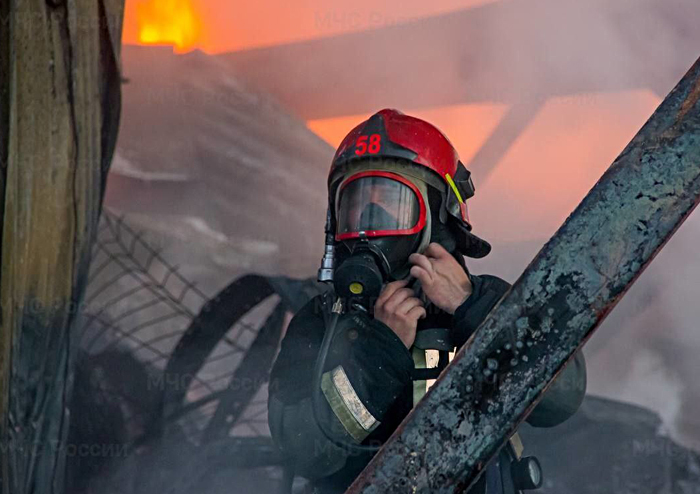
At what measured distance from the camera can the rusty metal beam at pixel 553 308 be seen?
973 mm

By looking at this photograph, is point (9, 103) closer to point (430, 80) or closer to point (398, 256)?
point (398, 256)

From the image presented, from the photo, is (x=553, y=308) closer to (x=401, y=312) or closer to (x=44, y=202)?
(x=401, y=312)

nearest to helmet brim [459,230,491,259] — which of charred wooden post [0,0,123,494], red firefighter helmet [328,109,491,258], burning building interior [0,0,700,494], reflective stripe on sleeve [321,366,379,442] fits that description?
red firefighter helmet [328,109,491,258]

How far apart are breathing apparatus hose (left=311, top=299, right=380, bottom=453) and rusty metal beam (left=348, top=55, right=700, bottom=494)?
3.96ft

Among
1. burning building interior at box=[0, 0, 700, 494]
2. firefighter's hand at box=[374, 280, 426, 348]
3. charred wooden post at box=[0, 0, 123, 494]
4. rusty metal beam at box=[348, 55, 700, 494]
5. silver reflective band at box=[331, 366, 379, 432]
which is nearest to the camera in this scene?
rusty metal beam at box=[348, 55, 700, 494]

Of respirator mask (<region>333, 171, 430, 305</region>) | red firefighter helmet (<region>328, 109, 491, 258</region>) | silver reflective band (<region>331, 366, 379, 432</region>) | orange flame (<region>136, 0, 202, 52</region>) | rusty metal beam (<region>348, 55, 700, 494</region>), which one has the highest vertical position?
orange flame (<region>136, 0, 202, 52</region>)

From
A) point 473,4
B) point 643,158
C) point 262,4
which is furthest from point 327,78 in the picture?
point 643,158

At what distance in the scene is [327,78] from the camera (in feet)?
15.3

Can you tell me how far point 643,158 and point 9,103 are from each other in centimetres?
249

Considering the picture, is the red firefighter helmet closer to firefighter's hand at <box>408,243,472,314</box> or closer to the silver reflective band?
firefighter's hand at <box>408,243,472,314</box>

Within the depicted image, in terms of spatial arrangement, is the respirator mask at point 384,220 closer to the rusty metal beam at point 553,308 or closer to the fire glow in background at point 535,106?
the rusty metal beam at point 553,308

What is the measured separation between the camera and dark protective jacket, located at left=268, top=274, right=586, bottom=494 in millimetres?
2191

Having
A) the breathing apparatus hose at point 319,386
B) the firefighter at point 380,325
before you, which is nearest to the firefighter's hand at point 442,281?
the firefighter at point 380,325

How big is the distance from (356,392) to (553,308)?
1.25 metres
